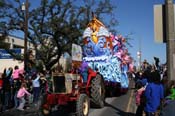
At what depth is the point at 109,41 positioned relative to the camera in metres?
22.0

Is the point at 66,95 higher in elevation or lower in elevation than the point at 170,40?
lower

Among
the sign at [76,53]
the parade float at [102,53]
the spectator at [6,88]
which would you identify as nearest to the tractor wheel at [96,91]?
the sign at [76,53]

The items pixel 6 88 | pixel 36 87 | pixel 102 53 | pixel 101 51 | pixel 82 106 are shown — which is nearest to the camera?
pixel 82 106

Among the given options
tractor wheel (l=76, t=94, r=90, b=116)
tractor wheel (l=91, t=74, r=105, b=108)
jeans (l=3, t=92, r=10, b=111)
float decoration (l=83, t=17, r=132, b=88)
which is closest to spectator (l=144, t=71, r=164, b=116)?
tractor wheel (l=76, t=94, r=90, b=116)

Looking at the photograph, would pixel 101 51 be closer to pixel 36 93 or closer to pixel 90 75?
pixel 36 93

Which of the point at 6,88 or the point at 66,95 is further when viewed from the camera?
the point at 6,88

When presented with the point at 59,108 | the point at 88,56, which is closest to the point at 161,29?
the point at 59,108

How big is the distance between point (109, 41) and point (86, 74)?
5.90m

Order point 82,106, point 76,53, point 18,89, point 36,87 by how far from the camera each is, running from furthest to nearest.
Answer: point 36,87, point 18,89, point 76,53, point 82,106

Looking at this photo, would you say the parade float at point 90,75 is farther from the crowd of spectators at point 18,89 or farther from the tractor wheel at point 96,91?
the crowd of spectators at point 18,89

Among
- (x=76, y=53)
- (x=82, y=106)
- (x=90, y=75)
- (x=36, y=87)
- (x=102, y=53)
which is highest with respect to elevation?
(x=102, y=53)

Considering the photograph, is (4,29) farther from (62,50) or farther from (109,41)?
(109,41)

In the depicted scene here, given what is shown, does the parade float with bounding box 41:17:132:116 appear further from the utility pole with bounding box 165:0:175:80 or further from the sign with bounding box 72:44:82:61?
the utility pole with bounding box 165:0:175:80

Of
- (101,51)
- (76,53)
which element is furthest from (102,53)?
(76,53)
